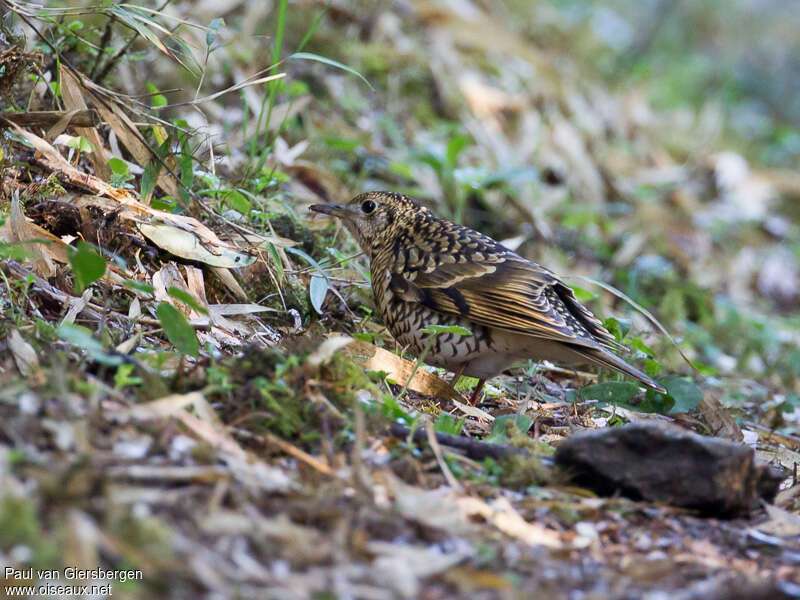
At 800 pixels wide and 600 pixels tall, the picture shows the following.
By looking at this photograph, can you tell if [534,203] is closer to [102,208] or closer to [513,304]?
[513,304]

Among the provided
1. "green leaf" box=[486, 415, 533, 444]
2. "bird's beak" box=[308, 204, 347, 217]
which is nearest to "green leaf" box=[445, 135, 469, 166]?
"bird's beak" box=[308, 204, 347, 217]

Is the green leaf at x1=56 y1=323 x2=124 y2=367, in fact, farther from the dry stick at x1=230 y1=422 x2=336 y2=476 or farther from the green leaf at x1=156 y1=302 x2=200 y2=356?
the dry stick at x1=230 y1=422 x2=336 y2=476

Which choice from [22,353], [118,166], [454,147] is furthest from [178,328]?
[454,147]

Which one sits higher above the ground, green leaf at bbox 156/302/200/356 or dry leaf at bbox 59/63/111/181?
dry leaf at bbox 59/63/111/181

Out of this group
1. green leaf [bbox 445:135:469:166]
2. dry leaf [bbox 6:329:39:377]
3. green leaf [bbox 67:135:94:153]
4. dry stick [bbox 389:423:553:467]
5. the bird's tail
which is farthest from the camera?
green leaf [bbox 445:135:469:166]

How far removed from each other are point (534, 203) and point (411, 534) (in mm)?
6174

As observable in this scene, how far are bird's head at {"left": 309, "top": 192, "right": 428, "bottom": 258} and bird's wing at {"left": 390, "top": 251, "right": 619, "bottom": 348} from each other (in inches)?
23.0

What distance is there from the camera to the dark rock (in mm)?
3035

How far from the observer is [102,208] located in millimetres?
4219

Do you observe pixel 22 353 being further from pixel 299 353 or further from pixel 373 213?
pixel 373 213

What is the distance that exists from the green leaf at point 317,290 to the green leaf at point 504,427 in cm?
111

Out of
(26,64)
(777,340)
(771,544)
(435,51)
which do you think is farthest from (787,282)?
(26,64)

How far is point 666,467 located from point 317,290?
197cm

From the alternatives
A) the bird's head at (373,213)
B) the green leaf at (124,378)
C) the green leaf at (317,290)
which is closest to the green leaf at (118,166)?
the green leaf at (317,290)
